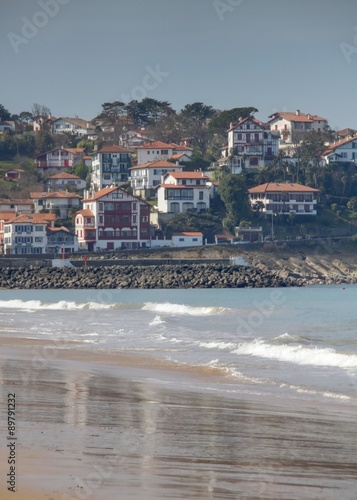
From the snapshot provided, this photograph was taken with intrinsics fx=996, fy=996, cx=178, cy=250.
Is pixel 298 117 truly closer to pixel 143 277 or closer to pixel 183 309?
pixel 143 277

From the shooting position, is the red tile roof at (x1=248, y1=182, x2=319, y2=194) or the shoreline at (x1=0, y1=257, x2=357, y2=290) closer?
the shoreline at (x1=0, y1=257, x2=357, y2=290)

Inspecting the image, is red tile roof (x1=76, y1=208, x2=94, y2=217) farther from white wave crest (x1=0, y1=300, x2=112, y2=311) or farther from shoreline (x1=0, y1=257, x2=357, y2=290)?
white wave crest (x1=0, y1=300, x2=112, y2=311)

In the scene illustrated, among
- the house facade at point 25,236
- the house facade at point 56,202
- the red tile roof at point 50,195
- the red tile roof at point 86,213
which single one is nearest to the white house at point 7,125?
the red tile roof at point 50,195

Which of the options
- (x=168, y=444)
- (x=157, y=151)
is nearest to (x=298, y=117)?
(x=157, y=151)

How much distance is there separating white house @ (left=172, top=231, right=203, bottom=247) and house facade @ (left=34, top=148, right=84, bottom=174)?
30.4 meters

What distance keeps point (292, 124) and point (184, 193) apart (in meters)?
25.1

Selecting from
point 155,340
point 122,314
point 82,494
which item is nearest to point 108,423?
point 82,494

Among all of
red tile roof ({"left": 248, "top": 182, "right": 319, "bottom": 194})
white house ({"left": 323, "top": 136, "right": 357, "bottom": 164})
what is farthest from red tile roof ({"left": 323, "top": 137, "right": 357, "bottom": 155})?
red tile roof ({"left": 248, "top": 182, "right": 319, "bottom": 194})

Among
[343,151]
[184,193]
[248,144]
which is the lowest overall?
[184,193]

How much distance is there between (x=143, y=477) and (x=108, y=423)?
2938mm

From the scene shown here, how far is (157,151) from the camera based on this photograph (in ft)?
357

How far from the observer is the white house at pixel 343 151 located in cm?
10830

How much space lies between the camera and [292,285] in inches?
2960

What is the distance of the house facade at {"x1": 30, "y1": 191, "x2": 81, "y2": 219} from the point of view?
317ft
